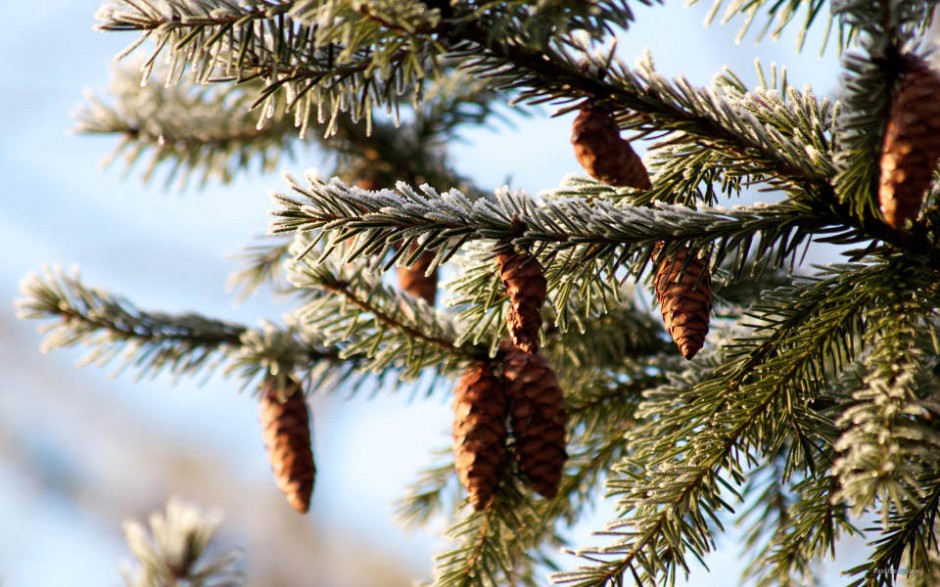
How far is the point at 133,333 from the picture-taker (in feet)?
4.40

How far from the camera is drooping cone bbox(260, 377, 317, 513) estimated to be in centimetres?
125

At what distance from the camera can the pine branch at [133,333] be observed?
131 cm

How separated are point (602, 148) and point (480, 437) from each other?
1.56 feet

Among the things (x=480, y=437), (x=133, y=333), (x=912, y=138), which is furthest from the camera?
(x=133, y=333)

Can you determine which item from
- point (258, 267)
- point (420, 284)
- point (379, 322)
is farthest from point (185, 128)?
point (379, 322)

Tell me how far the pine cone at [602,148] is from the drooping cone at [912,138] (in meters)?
0.22

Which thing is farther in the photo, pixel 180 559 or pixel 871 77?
pixel 180 559

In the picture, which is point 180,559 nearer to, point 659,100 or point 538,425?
point 538,425

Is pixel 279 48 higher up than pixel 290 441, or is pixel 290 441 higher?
pixel 279 48

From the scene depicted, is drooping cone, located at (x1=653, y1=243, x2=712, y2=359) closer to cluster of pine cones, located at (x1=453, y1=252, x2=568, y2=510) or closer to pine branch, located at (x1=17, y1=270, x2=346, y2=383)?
cluster of pine cones, located at (x1=453, y1=252, x2=568, y2=510)

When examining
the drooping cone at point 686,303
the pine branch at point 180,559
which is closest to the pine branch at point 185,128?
the pine branch at point 180,559

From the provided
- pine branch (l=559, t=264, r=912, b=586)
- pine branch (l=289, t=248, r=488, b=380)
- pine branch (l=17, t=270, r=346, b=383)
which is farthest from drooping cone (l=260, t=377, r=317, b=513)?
pine branch (l=559, t=264, r=912, b=586)

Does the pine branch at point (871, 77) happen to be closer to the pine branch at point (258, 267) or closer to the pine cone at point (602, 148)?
the pine cone at point (602, 148)

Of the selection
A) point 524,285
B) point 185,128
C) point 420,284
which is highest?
point 185,128
